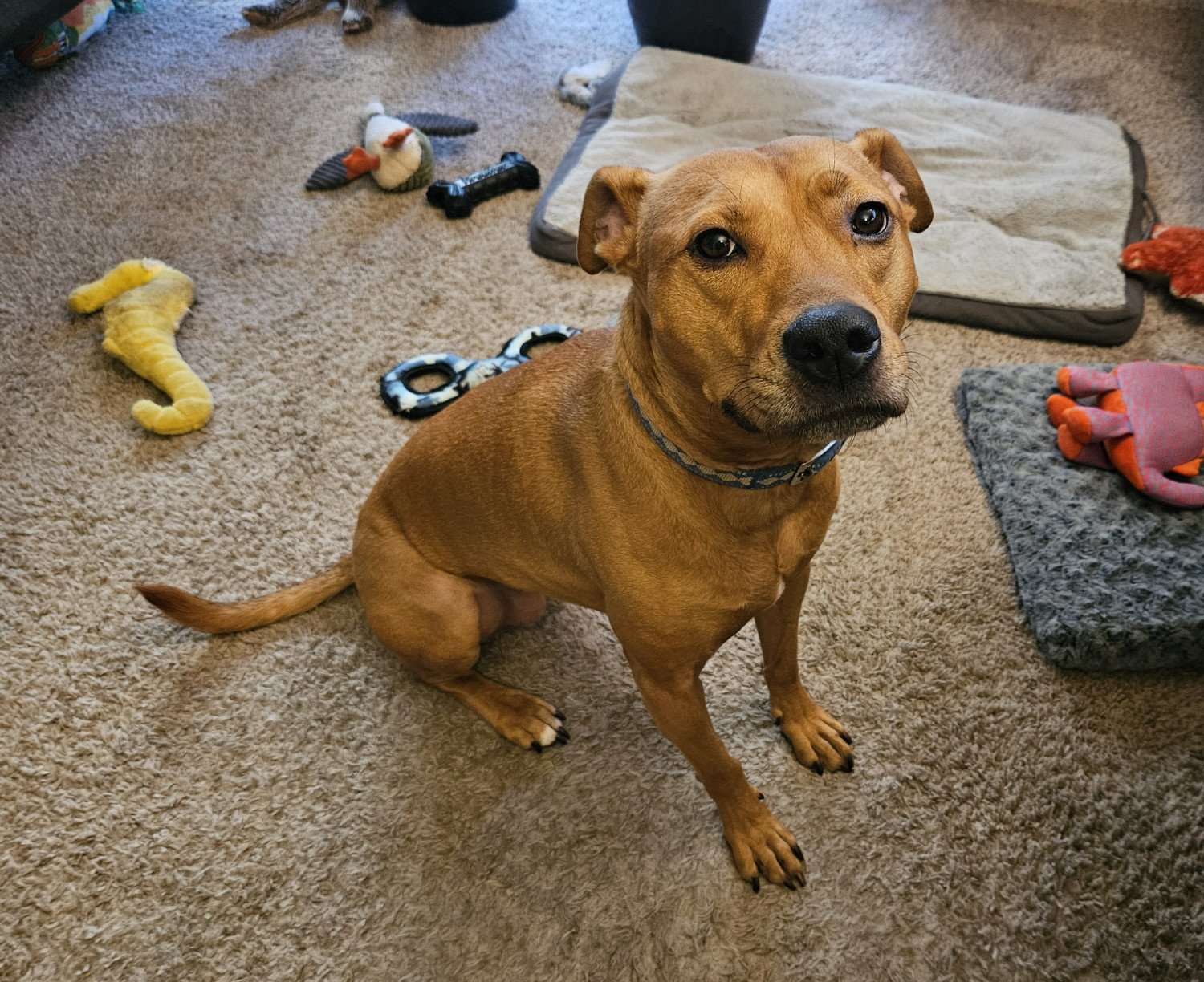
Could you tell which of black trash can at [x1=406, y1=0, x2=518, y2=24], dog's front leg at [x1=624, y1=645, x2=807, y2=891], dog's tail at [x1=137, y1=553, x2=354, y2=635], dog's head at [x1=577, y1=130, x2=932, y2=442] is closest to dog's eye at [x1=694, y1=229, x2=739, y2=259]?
dog's head at [x1=577, y1=130, x2=932, y2=442]

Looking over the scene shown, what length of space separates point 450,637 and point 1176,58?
13.6ft

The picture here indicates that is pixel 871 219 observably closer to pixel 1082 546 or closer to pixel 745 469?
pixel 745 469

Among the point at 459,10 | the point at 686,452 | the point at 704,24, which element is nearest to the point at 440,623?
the point at 686,452

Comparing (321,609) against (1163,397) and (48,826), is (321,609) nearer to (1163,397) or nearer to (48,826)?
(48,826)

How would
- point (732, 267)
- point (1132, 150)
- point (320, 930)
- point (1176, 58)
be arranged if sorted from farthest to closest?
point (1176, 58), point (1132, 150), point (320, 930), point (732, 267)

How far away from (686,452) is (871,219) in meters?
0.43

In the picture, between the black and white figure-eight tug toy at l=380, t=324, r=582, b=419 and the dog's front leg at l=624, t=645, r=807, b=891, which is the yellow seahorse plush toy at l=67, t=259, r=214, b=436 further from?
the dog's front leg at l=624, t=645, r=807, b=891

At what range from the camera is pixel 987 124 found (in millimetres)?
3098

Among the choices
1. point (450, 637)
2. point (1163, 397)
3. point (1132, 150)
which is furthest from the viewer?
point (1132, 150)

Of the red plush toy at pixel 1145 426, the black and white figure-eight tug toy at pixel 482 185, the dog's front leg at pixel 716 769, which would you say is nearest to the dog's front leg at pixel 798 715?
the dog's front leg at pixel 716 769

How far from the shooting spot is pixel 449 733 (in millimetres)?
1778

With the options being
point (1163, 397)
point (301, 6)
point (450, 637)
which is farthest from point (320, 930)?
point (301, 6)

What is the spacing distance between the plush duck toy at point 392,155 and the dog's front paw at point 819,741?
2.50m

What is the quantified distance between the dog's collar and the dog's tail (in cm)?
99
